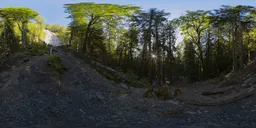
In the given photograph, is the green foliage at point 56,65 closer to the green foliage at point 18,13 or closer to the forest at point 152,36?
the forest at point 152,36

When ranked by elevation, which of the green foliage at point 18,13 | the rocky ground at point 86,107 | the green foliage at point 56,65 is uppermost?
the green foliage at point 18,13

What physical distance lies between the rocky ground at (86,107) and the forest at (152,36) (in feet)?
35.2

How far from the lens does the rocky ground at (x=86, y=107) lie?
11.6 meters

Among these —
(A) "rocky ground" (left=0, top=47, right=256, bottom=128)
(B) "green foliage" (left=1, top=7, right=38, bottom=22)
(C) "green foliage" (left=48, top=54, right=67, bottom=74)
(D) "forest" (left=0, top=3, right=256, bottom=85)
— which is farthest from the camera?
(B) "green foliage" (left=1, top=7, right=38, bottom=22)

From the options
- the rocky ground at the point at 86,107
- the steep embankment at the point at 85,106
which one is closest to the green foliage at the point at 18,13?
the steep embankment at the point at 85,106

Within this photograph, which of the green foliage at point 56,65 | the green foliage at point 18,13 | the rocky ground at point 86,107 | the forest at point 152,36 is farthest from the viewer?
the green foliage at point 18,13

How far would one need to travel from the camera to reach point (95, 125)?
1088 centimetres

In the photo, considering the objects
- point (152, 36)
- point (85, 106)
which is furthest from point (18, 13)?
point (85, 106)

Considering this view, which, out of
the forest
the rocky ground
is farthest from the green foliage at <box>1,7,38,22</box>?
the rocky ground

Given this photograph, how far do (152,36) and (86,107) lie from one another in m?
21.5

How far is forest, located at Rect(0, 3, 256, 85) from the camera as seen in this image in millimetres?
29172

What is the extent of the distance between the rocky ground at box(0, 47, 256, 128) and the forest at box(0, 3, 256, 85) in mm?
10726

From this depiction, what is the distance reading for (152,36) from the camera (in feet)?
112

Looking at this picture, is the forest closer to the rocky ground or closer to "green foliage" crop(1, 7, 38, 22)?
"green foliage" crop(1, 7, 38, 22)
